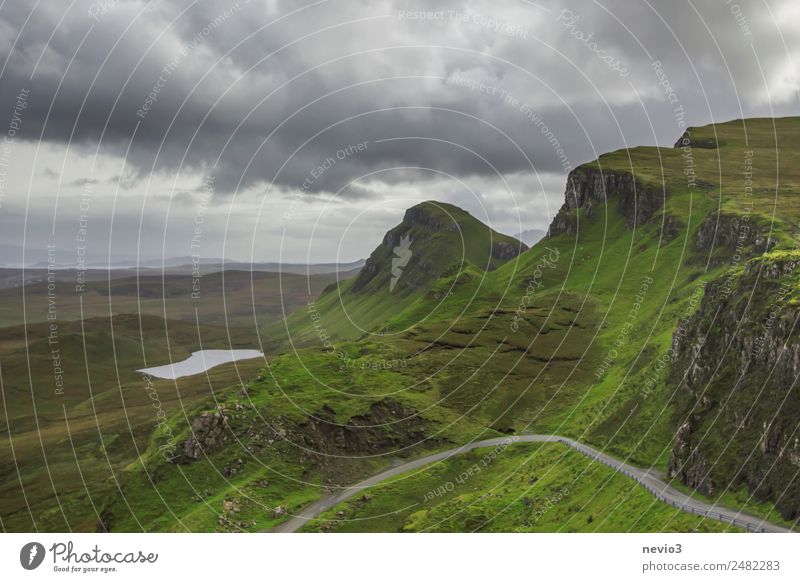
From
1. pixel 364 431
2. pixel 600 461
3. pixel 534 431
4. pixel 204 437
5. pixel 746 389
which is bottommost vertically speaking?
pixel 364 431

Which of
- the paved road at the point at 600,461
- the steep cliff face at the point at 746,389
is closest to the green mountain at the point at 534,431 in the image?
the steep cliff face at the point at 746,389

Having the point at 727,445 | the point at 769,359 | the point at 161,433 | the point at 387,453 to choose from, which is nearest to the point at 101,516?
the point at 161,433

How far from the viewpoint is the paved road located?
75375mm

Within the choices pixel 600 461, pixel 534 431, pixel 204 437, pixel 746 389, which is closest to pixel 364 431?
pixel 204 437

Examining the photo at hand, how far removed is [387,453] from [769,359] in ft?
298

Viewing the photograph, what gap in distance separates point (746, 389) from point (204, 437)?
4225 inches

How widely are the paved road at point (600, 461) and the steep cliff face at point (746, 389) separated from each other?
3750mm

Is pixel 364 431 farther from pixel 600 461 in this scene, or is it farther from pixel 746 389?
pixel 746 389

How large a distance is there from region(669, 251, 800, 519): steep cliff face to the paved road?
12.3ft

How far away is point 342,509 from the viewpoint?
5098 inches

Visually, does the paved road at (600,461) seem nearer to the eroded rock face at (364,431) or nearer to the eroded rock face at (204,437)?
the eroded rock face at (364,431)

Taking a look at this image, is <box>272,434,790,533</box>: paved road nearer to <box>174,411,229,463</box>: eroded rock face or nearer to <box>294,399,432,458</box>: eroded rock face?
<box>294,399,432,458</box>: eroded rock face

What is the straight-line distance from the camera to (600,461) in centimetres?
12281

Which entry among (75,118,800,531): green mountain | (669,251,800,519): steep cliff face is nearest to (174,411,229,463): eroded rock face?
(75,118,800,531): green mountain
